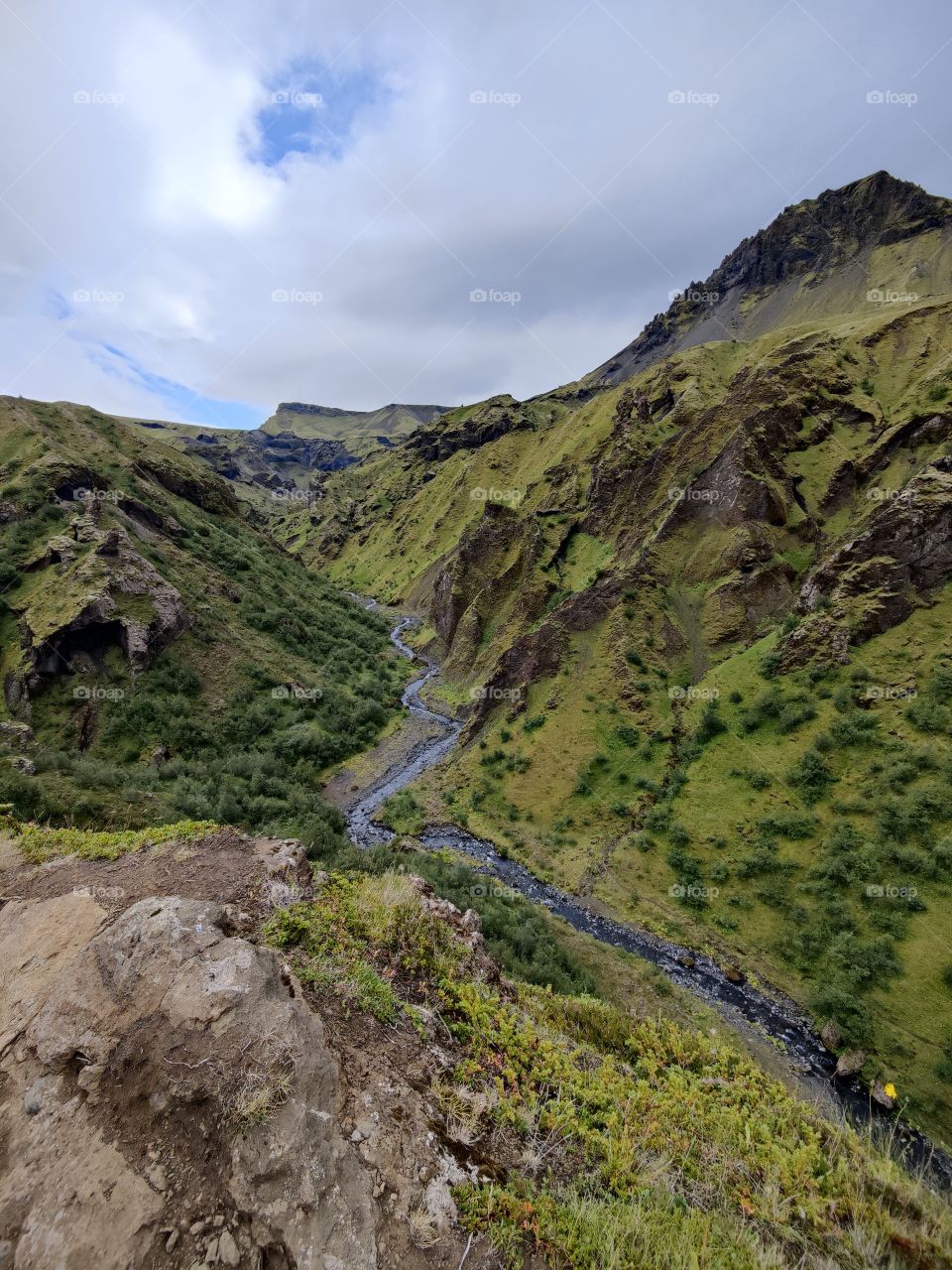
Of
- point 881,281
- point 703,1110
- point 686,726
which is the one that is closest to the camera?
point 703,1110

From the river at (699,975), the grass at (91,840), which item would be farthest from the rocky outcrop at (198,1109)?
the river at (699,975)

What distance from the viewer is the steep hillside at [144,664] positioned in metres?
25.1

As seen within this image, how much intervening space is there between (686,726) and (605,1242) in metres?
28.4

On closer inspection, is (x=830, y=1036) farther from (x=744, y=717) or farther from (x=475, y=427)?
(x=475, y=427)

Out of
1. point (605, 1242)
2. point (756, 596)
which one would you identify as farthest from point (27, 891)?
point (756, 596)

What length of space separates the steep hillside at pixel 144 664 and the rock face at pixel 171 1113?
1084cm

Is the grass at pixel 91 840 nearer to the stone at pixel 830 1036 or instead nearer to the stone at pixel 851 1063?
the stone at pixel 851 1063

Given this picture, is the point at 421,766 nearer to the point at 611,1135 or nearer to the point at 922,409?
the point at 611,1135

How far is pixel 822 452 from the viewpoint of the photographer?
3809 cm

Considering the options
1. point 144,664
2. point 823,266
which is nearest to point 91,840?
point 144,664

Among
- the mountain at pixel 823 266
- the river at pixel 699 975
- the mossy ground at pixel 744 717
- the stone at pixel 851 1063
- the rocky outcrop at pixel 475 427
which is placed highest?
the mountain at pixel 823 266

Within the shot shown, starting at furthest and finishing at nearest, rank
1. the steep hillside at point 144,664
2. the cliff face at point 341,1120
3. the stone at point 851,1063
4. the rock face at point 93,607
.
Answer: the rock face at point 93,607, the steep hillside at point 144,664, the stone at point 851,1063, the cliff face at point 341,1120

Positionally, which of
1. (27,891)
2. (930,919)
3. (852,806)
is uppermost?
(27,891)

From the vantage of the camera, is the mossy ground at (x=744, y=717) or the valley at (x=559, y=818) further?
the mossy ground at (x=744, y=717)
